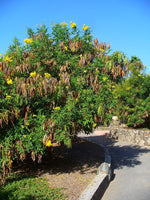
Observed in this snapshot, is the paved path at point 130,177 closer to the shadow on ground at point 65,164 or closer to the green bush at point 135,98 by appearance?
the shadow on ground at point 65,164

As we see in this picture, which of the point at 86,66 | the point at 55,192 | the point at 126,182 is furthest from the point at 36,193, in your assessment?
the point at 86,66

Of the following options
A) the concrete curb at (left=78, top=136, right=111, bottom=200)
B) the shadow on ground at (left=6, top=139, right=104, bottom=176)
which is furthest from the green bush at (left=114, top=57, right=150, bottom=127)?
the concrete curb at (left=78, top=136, right=111, bottom=200)

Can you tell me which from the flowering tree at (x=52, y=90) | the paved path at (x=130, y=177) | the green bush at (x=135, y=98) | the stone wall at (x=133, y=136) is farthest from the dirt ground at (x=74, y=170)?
the green bush at (x=135, y=98)

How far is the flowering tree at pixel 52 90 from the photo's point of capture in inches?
212

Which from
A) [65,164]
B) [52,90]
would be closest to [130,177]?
[65,164]

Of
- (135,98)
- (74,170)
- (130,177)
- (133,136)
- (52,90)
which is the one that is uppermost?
(135,98)

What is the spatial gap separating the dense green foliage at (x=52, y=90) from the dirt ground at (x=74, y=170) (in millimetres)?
876

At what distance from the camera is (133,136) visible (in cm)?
1426

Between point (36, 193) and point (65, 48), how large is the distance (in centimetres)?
467

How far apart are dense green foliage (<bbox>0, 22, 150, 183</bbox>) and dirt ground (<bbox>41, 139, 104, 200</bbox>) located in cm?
88

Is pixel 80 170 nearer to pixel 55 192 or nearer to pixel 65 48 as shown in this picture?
Result: pixel 55 192

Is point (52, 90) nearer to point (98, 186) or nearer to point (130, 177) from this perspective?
point (98, 186)

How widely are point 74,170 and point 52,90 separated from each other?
3.65 meters

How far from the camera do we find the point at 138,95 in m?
15.1
